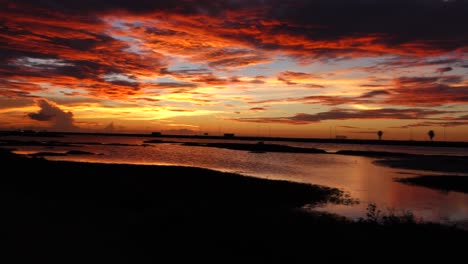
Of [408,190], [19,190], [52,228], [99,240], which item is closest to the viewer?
[99,240]

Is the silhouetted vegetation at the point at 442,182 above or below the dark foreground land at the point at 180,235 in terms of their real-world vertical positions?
below

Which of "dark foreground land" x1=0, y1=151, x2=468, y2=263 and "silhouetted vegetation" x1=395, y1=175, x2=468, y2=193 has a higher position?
"dark foreground land" x1=0, y1=151, x2=468, y2=263

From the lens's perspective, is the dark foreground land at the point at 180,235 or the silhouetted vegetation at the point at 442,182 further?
the silhouetted vegetation at the point at 442,182

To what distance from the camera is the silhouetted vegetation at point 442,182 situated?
3775 centimetres

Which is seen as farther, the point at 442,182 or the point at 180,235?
the point at 442,182

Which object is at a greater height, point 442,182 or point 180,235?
point 180,235

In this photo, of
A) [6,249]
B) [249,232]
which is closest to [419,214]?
[249,232]

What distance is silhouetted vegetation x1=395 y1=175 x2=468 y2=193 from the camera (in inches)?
1486

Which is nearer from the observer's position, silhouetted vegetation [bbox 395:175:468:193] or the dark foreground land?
the dark foreground land

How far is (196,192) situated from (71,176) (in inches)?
464

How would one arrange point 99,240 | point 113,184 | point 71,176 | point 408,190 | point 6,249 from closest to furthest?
point 6,249
point 99,240
point 113,184
point 71,176
point 408,190

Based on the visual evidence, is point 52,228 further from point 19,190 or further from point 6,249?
point 19,190

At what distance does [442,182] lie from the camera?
4200 centimetres

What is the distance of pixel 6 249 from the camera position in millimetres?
11703
